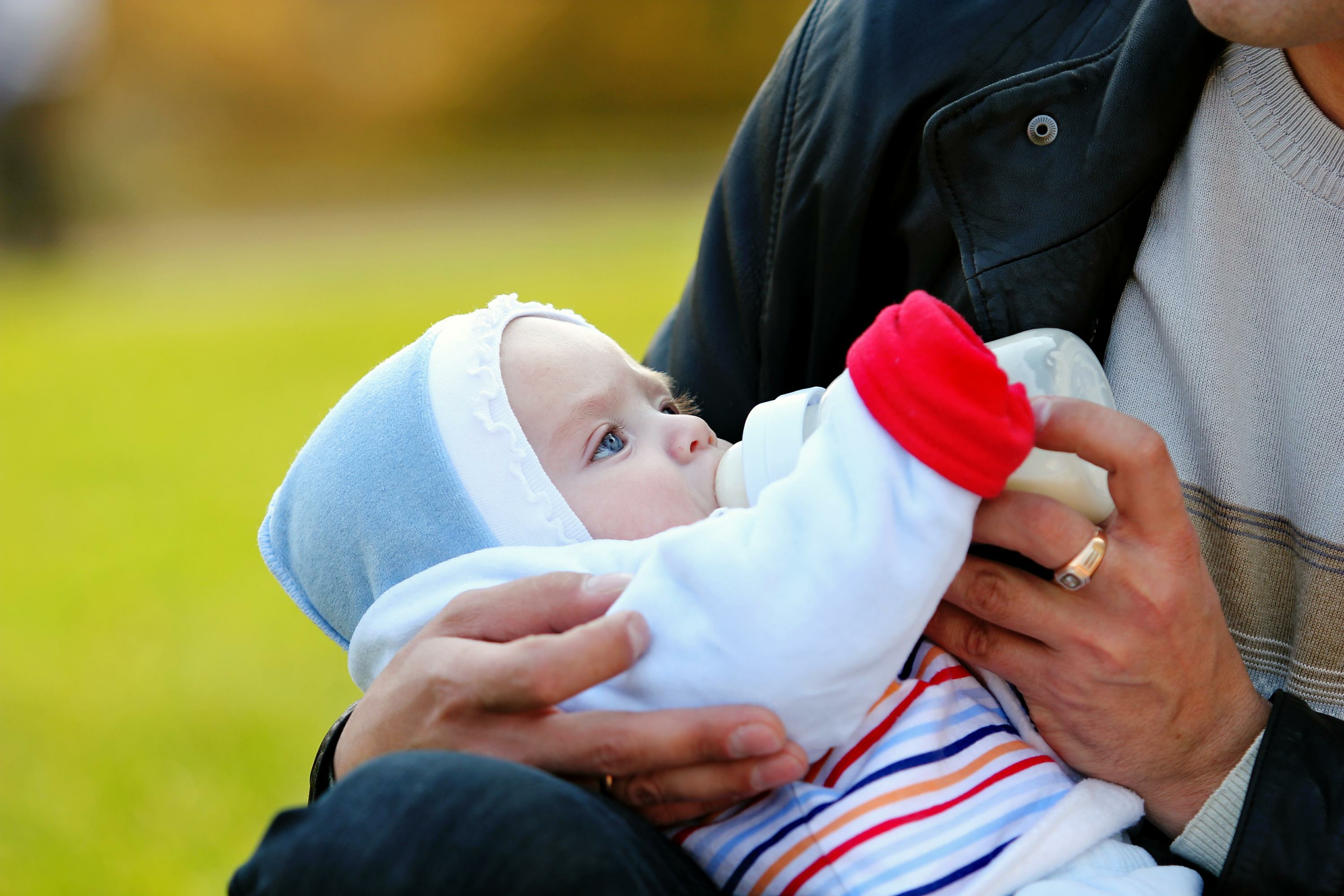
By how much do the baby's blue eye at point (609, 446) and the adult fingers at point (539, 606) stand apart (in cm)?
24

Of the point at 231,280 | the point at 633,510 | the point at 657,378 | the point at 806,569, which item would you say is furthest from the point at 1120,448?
the point at 231,280

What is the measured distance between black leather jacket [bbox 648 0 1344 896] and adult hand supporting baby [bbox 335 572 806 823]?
54cm

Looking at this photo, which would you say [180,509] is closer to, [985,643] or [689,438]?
[689,438]

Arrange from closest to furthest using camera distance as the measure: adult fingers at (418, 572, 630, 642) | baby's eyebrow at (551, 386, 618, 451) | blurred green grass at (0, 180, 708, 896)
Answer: adult fingers at (418, 572, 630, 642) → baby's eyebrow at (551, 386, 618, 451) → blurred green grass at (0, 180, 708, 896)

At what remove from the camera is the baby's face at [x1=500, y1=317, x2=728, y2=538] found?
4.14 feet

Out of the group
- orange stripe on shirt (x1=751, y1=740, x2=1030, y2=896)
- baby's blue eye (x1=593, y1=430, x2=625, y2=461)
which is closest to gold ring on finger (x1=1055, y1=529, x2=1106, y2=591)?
orange stripe on shirt (x1=751, y1=740, x2=1030, y2=896)

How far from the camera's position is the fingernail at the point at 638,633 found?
3.27ft

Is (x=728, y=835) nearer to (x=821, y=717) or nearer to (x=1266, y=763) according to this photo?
(x=821, y=717)

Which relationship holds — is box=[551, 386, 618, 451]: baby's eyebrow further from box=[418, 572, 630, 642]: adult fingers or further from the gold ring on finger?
the gold ring on finger

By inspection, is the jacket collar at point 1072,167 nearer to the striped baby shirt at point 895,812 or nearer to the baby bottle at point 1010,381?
the baby bottle at point 1010,381

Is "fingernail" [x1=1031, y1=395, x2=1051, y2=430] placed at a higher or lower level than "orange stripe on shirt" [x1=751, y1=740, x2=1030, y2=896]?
higher

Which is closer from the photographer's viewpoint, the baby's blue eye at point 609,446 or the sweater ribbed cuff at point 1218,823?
the sweater ribbed cuff at point 1218,823

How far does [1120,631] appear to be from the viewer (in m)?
1.08

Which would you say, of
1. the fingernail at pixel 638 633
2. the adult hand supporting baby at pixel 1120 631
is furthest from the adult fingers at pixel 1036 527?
the fingernail at pixel 638 633
